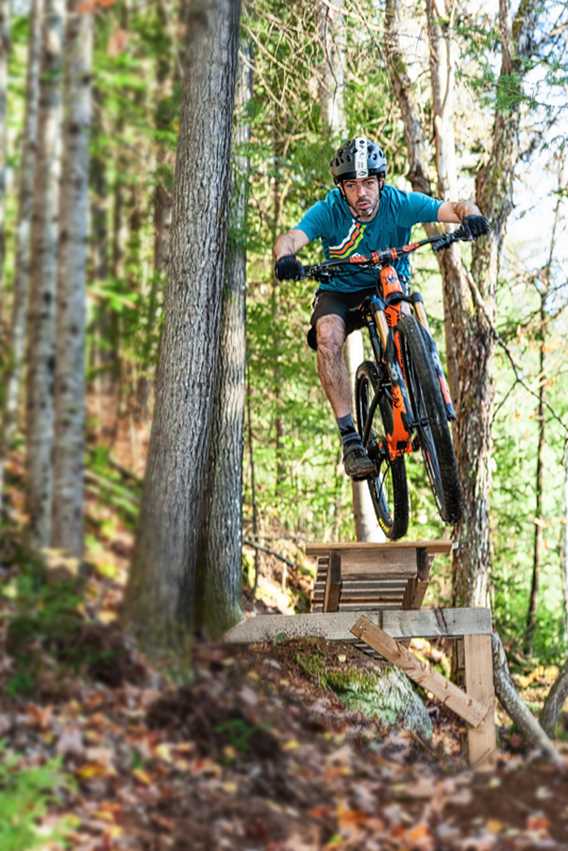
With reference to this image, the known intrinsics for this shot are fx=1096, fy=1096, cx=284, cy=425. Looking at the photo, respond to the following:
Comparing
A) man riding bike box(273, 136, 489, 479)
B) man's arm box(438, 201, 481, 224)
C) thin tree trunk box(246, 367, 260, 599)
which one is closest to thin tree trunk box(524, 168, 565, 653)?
thin tree trunk box(246, 367, 260, 599)

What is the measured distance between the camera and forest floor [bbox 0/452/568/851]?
444cm

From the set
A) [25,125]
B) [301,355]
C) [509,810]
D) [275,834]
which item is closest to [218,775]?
[275,834]

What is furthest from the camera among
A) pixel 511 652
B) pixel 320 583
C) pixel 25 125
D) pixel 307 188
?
pixel 511 652

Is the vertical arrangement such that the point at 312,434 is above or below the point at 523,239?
below

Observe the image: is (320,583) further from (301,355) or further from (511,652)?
(511,652)

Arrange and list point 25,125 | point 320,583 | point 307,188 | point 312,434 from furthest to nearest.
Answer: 1. point 312,434
2. point 307,188
3. point 320,583
4. point 25,125

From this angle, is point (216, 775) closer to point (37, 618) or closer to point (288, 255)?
point (37, 618)

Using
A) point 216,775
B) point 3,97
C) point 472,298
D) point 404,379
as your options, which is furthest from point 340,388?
point 472,298

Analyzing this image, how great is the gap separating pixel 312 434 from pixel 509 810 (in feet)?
24.3

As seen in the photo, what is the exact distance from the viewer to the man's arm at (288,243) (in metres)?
6.11

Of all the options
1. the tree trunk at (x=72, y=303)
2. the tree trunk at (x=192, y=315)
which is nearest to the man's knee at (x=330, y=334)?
the tree trunk at (x=192, y=315)

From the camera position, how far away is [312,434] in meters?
11.8

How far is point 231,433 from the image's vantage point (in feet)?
23.5

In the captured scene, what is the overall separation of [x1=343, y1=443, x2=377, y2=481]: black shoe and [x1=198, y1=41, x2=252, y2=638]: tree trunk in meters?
0.87
